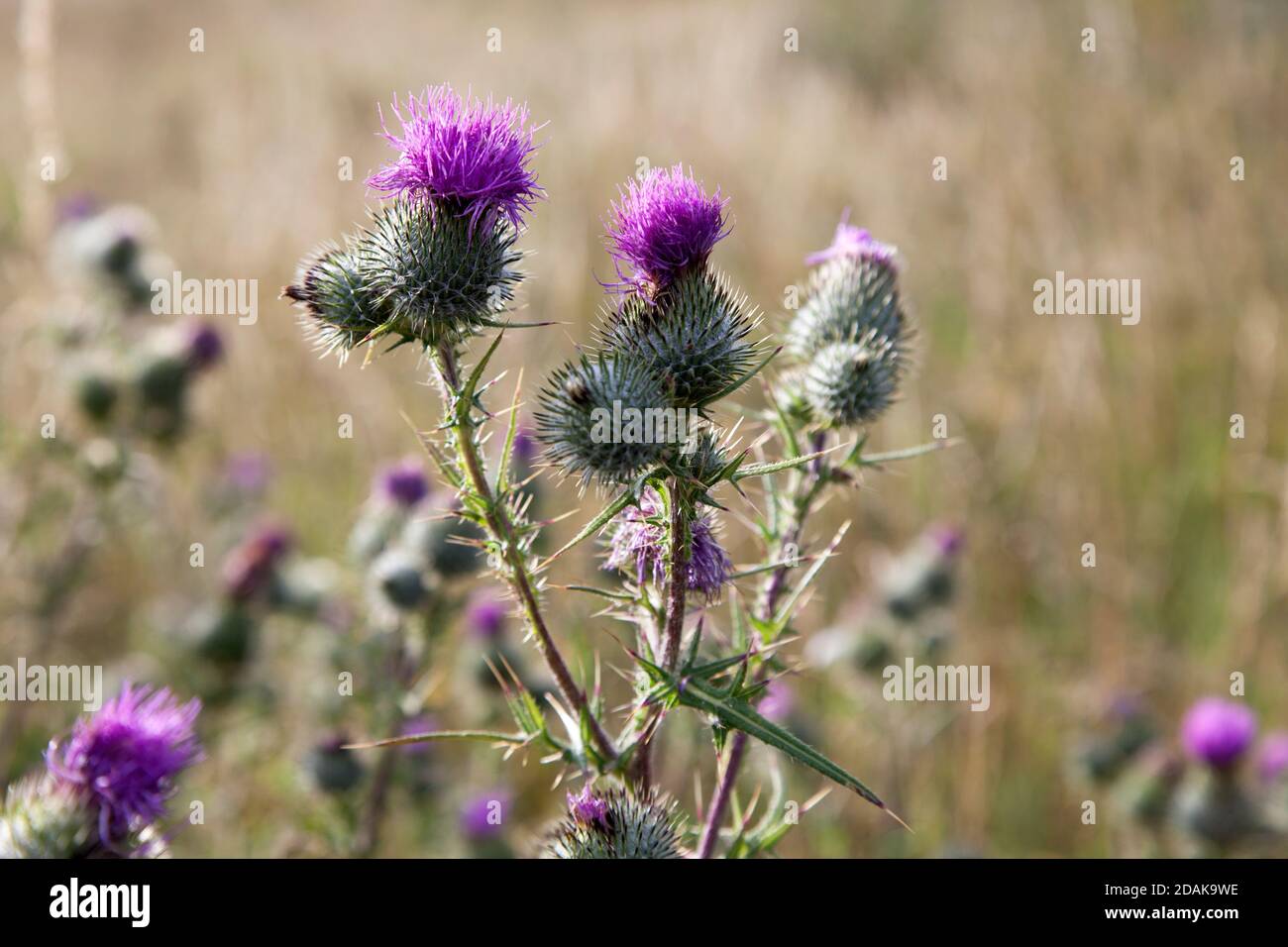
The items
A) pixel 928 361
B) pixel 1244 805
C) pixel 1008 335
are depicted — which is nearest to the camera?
pixel 1244 805

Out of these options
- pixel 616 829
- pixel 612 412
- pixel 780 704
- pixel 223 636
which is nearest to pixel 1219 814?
pixel 780 704

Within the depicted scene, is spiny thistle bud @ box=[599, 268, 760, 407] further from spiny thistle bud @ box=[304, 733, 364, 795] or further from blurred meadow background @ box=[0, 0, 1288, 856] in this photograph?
spiny thistle bud @ box=[304, 733, 364, 795]

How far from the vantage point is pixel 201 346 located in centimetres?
522

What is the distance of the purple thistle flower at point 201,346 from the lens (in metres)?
5.18

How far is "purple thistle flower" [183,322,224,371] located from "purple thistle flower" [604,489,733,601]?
3.62 m

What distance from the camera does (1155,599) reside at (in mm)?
6461

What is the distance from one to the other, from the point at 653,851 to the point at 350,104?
13.8 meters

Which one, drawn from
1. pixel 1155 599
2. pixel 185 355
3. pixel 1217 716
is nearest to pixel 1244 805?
pixel 1217 716

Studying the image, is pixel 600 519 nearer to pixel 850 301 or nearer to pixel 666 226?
pixel 666 226

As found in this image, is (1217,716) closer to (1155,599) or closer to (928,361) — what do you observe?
(1155,599)

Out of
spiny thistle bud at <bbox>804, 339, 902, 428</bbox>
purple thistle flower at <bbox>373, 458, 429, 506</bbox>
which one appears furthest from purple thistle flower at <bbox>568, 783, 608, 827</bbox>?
purple thistle flower at <bbox>373, 458, 429, 506</bbox>

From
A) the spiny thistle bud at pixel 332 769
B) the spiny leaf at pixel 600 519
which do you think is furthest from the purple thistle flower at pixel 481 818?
the spiny leaf at pixel 600 519
